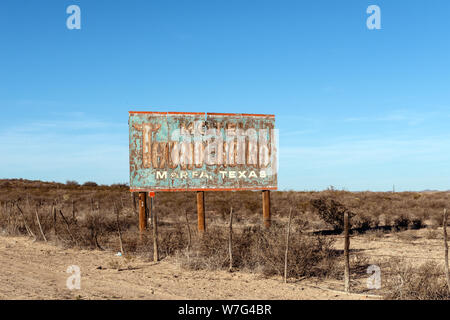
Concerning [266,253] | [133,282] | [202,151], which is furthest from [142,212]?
[266,253]

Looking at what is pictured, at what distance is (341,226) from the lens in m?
21.0

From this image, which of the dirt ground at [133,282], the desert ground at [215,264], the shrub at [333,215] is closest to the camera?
the dirt ground at [133,282]

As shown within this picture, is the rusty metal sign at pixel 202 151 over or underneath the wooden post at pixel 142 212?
over

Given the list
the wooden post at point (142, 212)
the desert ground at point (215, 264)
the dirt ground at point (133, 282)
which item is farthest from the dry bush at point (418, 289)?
the wooden post at point (142, 212)

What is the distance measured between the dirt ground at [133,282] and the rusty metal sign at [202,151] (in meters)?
3.52

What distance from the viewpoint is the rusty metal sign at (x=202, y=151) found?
15438 mm

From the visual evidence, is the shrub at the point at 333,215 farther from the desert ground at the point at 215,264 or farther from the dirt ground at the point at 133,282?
the dirt ground at the point at 133,282

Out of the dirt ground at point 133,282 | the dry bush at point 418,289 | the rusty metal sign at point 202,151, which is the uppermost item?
the rusty metal sign at point 202,151

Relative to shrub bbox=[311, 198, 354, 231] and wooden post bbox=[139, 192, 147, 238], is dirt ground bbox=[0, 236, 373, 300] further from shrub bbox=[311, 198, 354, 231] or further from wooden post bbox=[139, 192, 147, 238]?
shrub bbox=[311, 198, 354, 231]

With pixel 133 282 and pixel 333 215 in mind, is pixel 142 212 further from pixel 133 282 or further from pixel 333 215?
pixel 333 215

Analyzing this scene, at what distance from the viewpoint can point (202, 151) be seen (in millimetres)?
15789

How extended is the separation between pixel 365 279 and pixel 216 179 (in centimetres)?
695

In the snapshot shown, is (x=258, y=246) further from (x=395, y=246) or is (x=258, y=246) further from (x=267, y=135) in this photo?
(x=395, y=246)

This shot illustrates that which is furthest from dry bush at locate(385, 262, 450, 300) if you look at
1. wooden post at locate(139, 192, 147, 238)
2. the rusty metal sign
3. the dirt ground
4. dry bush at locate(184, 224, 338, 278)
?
wooden post at locate(139, 192, 147, 238)
